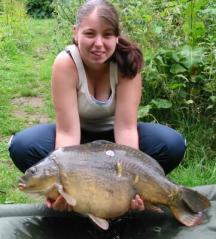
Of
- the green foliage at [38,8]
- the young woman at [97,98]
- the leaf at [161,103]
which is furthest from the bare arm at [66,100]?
the green foliage at [38,8]

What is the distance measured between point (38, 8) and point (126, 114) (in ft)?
40.7

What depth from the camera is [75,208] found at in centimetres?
236

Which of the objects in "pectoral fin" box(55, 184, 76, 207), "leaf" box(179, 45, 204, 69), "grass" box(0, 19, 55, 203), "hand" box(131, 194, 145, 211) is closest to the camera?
"pectoral fin" box(55, 184, 76, 207)

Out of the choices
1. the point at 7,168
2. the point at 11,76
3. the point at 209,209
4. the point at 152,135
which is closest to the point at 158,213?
the point at 209,209

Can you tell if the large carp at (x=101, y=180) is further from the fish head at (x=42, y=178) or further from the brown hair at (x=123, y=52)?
the brown hair at (x=123, y=52)

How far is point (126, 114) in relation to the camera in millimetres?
2867

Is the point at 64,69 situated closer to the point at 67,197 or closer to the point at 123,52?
the point at 123,52

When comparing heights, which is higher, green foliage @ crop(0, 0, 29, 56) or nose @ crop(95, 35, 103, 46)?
nose @ crop(95, 35, 103, 46)

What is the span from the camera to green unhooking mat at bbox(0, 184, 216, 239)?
102 inches

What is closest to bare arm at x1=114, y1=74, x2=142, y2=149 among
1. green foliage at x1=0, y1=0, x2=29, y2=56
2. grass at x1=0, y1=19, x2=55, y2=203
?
grass at x1=0, y1=19, x2=55, y2=203

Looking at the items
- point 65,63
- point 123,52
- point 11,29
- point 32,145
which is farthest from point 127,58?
point 11,29

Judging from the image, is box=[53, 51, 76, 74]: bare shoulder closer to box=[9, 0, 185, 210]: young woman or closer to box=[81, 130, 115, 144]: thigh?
box=[9, 0, 185, 210]: young woman

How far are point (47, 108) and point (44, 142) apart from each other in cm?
239

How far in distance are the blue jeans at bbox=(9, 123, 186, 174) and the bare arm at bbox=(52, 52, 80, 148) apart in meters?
0.16
